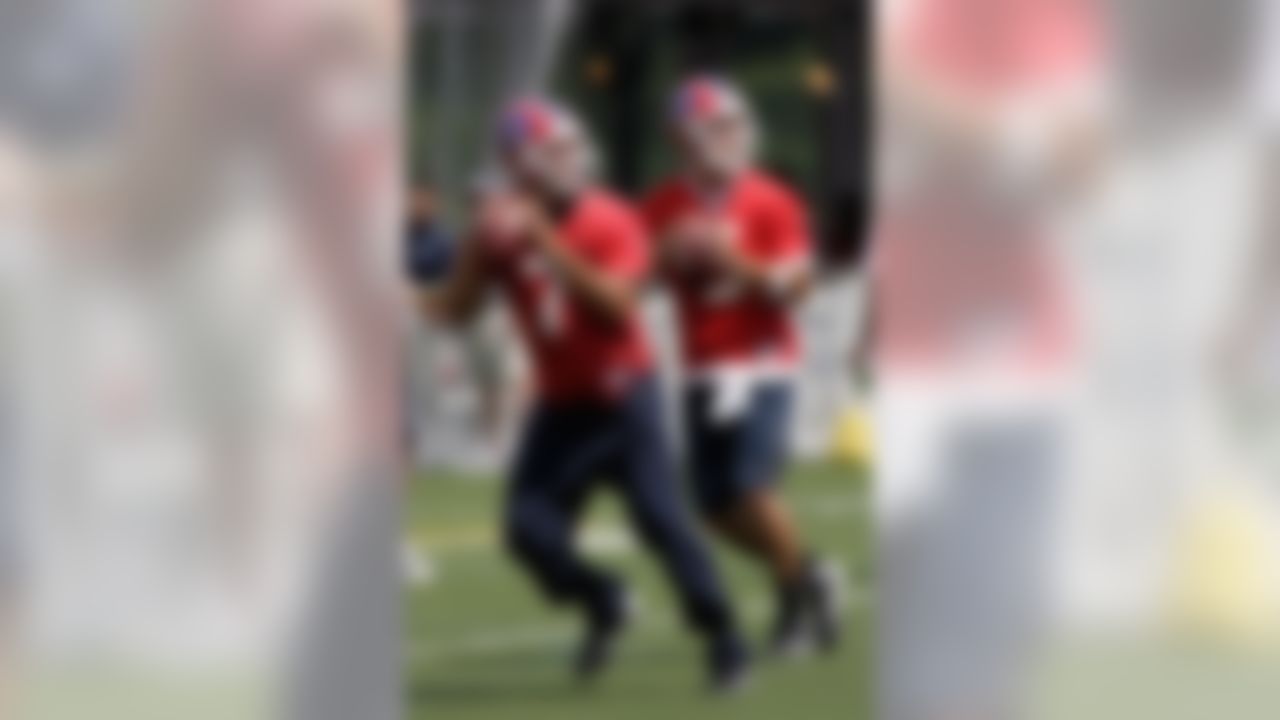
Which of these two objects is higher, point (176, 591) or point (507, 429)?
point (176, 591)

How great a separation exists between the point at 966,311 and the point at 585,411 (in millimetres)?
4618

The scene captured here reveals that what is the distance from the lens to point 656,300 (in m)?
16.2

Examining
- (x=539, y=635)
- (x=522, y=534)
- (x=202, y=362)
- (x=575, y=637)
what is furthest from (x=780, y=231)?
(x=202, y=362)

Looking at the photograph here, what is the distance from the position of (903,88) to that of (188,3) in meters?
0.88

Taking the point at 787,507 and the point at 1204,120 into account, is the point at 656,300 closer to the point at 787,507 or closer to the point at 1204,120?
the point at 787,507

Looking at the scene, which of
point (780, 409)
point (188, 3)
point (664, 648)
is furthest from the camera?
point (664, 648)

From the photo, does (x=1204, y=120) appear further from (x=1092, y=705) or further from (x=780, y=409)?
(x=780, y=409)

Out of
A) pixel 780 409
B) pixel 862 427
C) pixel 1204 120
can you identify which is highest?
pixel 1204 120

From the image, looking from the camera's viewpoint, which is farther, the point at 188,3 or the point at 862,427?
the point at 862,427

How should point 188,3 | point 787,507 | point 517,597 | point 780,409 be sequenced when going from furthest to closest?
point 787,507 → point 517,597 → point 780,409 → point 188,3

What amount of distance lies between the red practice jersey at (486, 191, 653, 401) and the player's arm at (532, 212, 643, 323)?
0.03m

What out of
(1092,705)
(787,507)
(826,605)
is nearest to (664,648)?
(826,605)

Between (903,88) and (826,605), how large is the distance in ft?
16.8

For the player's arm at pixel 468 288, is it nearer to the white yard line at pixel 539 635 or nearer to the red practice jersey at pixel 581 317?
the red practice jersey at pixel 581 317
